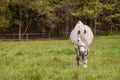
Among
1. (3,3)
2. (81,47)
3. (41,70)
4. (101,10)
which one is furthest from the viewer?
(101,10)

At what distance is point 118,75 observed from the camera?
364 inches

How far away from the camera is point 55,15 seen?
46.3m

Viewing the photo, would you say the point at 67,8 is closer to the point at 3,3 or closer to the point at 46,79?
the point at 3,3

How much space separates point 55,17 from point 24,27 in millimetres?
7141

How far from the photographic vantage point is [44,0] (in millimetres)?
46281

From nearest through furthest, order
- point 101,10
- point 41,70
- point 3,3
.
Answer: point 41,70 → point 3,3 → point 101,10

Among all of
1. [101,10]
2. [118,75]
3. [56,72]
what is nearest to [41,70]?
[56,72]

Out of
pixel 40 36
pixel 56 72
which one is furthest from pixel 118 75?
pixel 40 36

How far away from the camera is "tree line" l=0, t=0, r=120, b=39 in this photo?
148 feet

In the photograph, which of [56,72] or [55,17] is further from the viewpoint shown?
[55,17]

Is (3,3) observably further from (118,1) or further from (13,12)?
(118,1)

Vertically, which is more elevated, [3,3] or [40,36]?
[3,3]

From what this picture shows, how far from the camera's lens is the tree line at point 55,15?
4503 cm

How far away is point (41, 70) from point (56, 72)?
1.81ft
